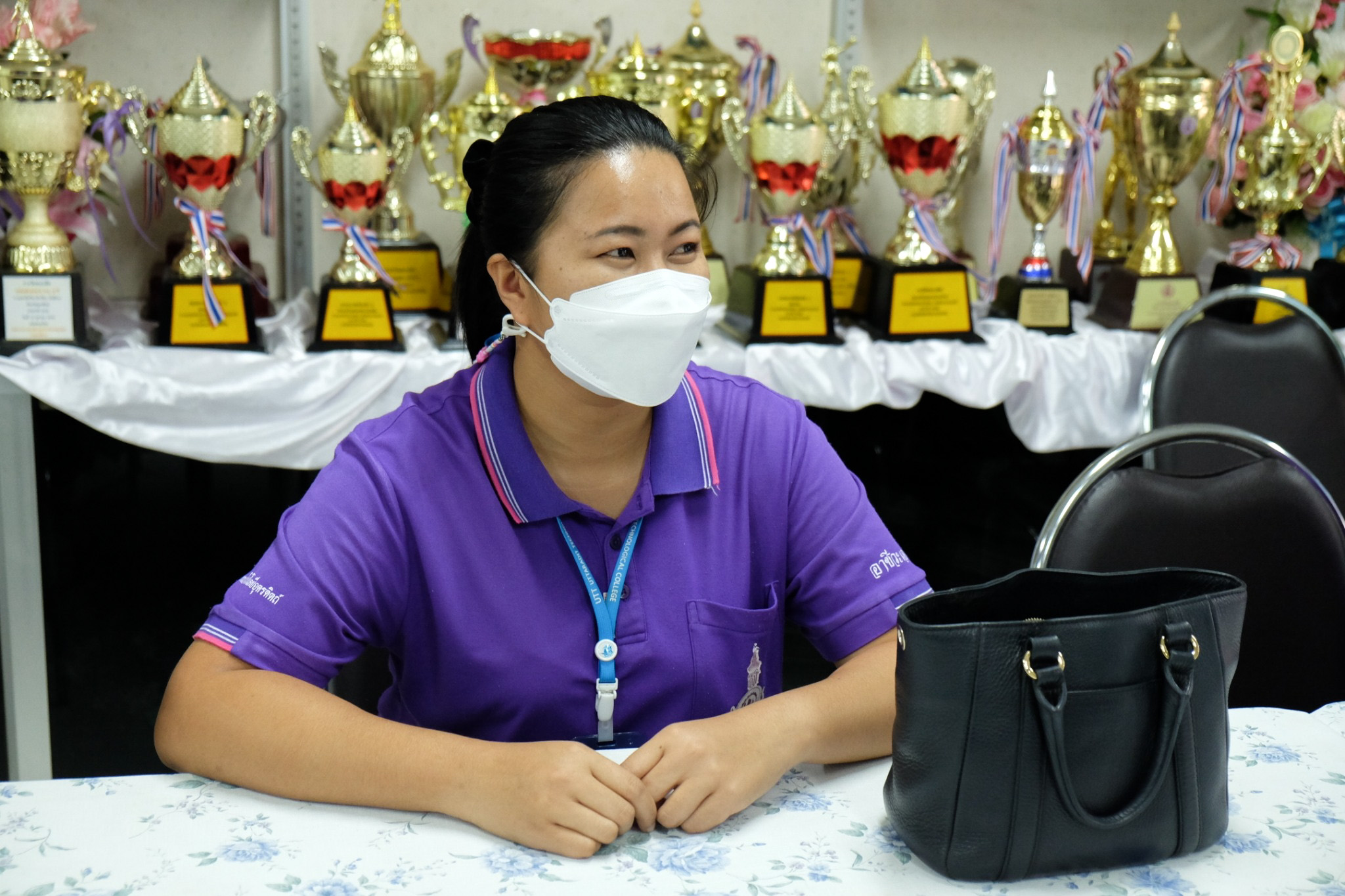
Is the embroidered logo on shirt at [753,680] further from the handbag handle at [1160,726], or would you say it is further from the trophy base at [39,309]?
the trophy base at [39,309]

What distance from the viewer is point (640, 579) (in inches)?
45.8

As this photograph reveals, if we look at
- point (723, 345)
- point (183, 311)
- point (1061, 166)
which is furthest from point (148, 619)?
point (1061, 166)

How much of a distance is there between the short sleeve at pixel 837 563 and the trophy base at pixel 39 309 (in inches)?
48.5

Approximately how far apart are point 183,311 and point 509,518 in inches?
42.7

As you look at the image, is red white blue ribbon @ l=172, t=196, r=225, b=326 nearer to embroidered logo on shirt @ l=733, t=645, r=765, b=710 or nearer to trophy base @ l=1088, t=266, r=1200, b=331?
embroidered logo on shirt @ l=733, t=645, r=765, b=710

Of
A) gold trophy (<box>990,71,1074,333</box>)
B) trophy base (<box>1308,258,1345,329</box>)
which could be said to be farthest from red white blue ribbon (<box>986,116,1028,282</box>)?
trophy base (<box>1308,258,1345,329</box>)

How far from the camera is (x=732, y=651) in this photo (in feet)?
3.95

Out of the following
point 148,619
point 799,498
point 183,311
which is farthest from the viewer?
point 148,619

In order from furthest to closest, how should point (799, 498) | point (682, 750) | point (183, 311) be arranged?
point (183, 311) < point (799, 498) < point (682, 750)

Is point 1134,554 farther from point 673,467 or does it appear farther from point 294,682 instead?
point 294,682

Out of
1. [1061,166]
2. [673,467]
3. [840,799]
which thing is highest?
[1061,166]

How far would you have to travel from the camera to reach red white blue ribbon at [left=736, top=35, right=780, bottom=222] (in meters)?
2.38

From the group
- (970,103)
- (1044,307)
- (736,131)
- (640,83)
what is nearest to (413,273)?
(640,83)

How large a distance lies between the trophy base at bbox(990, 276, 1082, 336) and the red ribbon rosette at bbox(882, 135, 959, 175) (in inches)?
10.6
